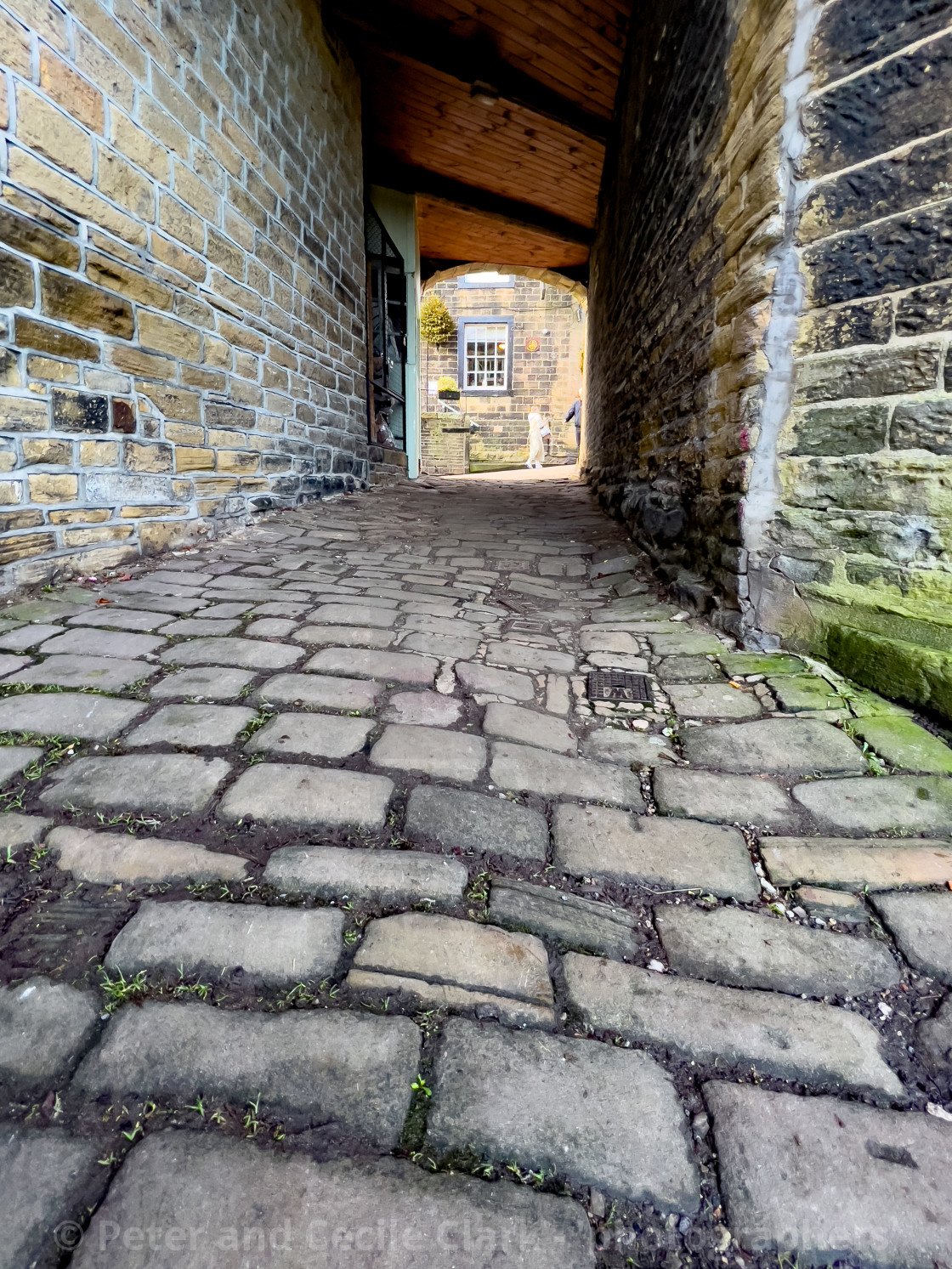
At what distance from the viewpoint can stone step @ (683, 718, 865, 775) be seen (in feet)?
5.16

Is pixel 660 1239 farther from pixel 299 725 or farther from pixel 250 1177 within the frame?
pixel 299 725

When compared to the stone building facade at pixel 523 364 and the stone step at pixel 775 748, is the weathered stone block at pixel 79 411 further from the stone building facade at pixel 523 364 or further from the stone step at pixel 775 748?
the stone building facade at pixel 523 364

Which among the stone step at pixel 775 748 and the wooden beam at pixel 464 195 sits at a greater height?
the wooden beam at pixel 464 195

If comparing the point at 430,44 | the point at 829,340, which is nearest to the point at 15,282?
the point at 829,340

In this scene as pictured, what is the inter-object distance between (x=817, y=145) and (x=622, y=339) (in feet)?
12.1

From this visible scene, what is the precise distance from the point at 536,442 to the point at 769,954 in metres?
16.4

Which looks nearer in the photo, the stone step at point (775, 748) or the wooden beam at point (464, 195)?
the stone step at point (775, 748)

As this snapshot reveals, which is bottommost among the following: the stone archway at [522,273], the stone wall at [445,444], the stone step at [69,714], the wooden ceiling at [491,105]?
the stone step at [69,714]

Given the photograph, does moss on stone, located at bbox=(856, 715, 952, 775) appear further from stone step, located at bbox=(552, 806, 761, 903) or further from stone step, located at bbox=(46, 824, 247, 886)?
stone step, located at bbox=(46, 824, 247, 886)

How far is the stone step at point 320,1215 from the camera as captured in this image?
0.62 meters

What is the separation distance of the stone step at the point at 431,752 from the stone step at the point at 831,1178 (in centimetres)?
83

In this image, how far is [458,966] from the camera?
96cm

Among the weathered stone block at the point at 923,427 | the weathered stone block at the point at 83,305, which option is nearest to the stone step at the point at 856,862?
the weathered stone block at the point at 923,427

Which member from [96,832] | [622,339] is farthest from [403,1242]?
[622,339]
